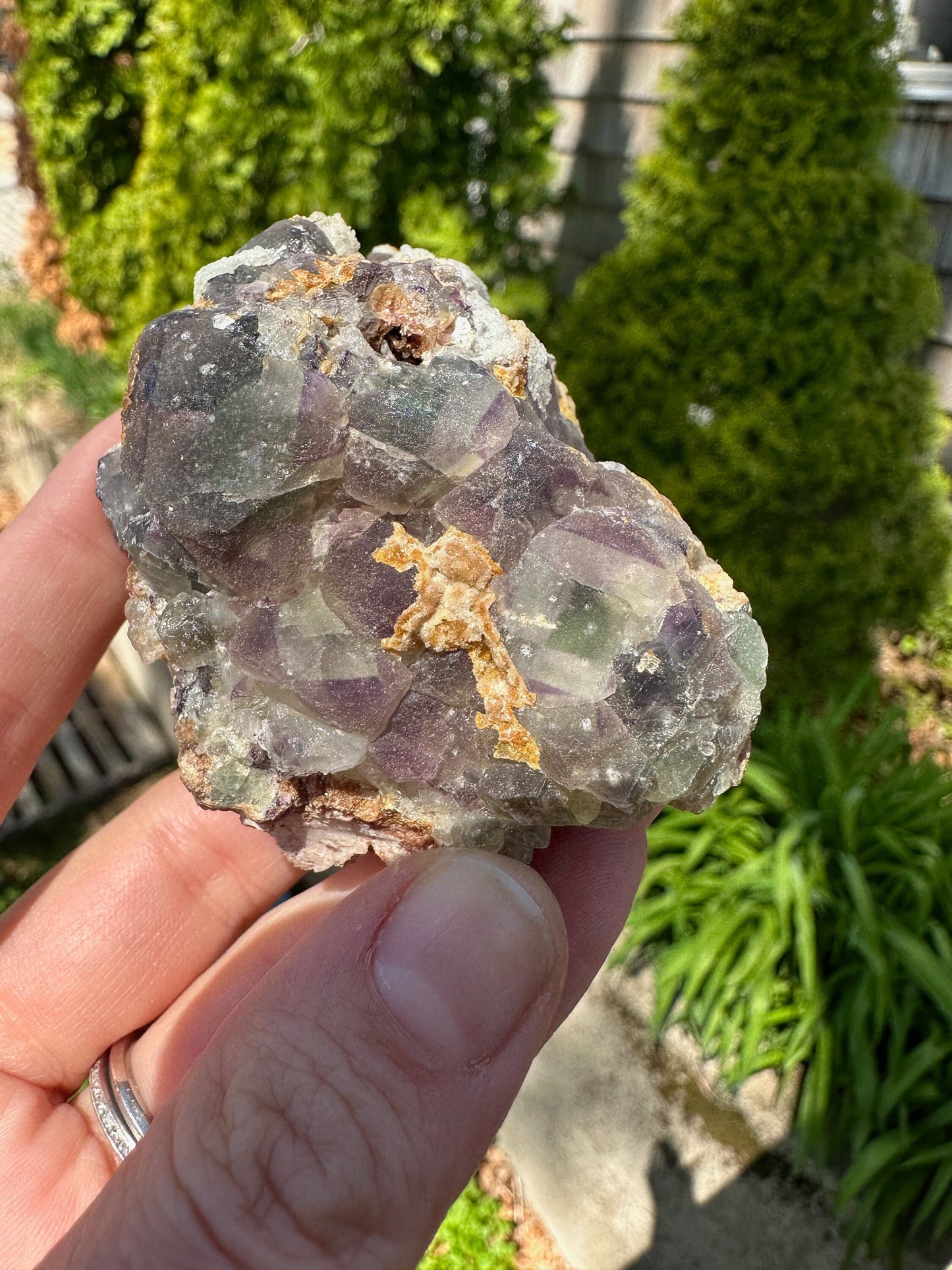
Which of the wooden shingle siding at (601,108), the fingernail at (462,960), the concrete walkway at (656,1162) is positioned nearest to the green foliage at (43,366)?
the wooden shingle siding at (601,108)

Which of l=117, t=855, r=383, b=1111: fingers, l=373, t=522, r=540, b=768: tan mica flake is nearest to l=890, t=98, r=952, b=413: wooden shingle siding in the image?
l=373, t=522, r=540, b=768: tan mica flake

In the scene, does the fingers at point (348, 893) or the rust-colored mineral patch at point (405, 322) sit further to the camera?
the fingers at point (348, 893)

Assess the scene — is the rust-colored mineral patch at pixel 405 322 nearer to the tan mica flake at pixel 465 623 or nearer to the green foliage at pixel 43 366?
the tan mica flake at pixel 465 623

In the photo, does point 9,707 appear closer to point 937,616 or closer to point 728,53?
point 728,53

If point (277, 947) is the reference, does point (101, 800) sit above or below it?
below

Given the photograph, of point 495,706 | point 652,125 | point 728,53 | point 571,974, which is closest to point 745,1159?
point 571,974

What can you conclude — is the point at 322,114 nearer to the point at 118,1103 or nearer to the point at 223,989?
the point at 223,989

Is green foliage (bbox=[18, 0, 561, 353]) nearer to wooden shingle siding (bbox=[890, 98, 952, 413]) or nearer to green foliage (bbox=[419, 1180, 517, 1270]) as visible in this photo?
wooden shingle siding (bbox=[890, 98, 952, 413])
